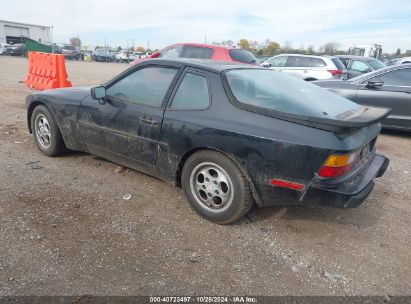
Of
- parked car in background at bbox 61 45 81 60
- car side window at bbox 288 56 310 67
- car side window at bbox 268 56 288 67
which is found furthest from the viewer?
parked car in background at bbox 61 45 81 60

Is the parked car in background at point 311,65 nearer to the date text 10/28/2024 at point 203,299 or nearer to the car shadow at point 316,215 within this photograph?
the car shadow at point 316,215

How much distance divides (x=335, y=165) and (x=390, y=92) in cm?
484

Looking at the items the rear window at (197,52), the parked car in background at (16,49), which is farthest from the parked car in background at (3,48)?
the rear window at (197,52)

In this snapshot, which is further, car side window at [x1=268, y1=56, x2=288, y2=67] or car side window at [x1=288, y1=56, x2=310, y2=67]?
car side window at [x1=268, y1=56, x2=288, y2=67]

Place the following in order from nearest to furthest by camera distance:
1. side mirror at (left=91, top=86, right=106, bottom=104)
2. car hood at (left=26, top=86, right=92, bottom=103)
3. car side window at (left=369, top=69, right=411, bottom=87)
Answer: side mirror at (left=91, top=86, right=106, bottom=104) < car hood at (left=26, top=86, right=92, bottom=103) < car side window at (left=369, top=69, right=411, bottom=87)

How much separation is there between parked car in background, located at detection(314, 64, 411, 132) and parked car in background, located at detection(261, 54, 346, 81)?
12.7 feet

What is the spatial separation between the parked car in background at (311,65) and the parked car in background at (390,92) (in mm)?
3882

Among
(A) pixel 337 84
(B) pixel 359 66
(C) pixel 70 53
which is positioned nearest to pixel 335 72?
(B) pixel 359 66

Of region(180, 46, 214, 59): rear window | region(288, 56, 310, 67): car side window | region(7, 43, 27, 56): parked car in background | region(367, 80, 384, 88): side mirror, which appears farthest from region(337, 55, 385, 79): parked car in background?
region(7, 43, 27, 56): parked car in background

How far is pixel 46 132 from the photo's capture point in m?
4.39

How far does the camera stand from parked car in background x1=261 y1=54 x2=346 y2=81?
426 inches

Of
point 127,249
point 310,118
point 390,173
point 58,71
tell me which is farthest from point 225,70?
point 58,71

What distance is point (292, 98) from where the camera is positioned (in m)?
2.96

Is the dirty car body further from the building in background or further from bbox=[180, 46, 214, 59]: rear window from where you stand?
the building in background
